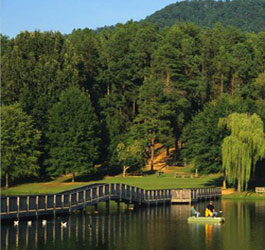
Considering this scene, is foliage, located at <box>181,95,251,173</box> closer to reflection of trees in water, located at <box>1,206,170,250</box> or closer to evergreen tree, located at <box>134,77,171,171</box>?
evergreen tree, located at <box>134,77,171,171</box>

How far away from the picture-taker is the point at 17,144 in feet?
333

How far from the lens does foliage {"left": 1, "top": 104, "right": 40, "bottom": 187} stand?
9954 centimetres

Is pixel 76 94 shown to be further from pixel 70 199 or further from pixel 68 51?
pixel 70 199

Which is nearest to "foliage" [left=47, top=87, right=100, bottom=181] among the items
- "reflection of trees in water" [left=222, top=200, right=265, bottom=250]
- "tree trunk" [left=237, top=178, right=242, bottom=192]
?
"tree trunk" [left=237, top=178, right=242, bottom=192]

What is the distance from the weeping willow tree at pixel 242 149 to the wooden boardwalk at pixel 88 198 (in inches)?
147

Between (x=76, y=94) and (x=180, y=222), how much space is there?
56385mm

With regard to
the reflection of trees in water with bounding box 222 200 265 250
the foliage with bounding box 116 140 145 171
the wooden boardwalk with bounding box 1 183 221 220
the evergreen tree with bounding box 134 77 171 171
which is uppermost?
the evergreen tree with bounding box 134 77 171 171

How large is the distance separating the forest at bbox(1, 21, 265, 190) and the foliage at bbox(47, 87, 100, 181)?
0.56 ft

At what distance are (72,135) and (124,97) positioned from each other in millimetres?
28821

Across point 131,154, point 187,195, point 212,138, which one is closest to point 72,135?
point 131,154

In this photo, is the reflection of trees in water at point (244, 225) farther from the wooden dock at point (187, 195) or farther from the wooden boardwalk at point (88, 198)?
the wooden boardwalk at point (88, 198)

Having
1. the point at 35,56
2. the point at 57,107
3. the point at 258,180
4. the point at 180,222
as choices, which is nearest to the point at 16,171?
the point at 57,107

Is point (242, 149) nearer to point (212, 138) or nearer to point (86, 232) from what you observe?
point (212, 138)

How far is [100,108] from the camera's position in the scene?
131 metres
